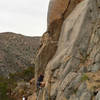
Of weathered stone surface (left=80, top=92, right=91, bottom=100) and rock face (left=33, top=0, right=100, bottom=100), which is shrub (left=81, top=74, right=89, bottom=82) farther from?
weathered stone surface (left=80, top=92, right=91, bottom=100)

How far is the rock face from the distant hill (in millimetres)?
80770

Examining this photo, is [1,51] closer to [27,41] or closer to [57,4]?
[27,41]

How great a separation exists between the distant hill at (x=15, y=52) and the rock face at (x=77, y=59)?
8077 centimetres

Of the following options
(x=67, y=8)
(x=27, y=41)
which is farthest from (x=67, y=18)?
(x=27, y=41)

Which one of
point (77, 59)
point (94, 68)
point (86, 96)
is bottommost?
point (86, 96)

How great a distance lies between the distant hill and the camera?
114m

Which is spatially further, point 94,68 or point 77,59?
point 77,59

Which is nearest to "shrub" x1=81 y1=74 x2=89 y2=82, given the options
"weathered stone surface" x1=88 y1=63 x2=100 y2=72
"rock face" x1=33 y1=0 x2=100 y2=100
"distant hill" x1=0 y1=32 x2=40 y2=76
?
"rock face" x1=33 y1=0 x2=100 y2=100

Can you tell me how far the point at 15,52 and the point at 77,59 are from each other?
11298 cm

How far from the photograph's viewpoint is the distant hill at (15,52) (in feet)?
374

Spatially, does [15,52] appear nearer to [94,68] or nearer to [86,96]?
[94,68]

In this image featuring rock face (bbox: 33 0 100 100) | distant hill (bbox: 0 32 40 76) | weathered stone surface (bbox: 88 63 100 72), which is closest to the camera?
rock face (bbox: 33 0 100 100)

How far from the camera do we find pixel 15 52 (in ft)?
436

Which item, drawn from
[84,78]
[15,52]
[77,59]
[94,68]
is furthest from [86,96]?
[15,52]
